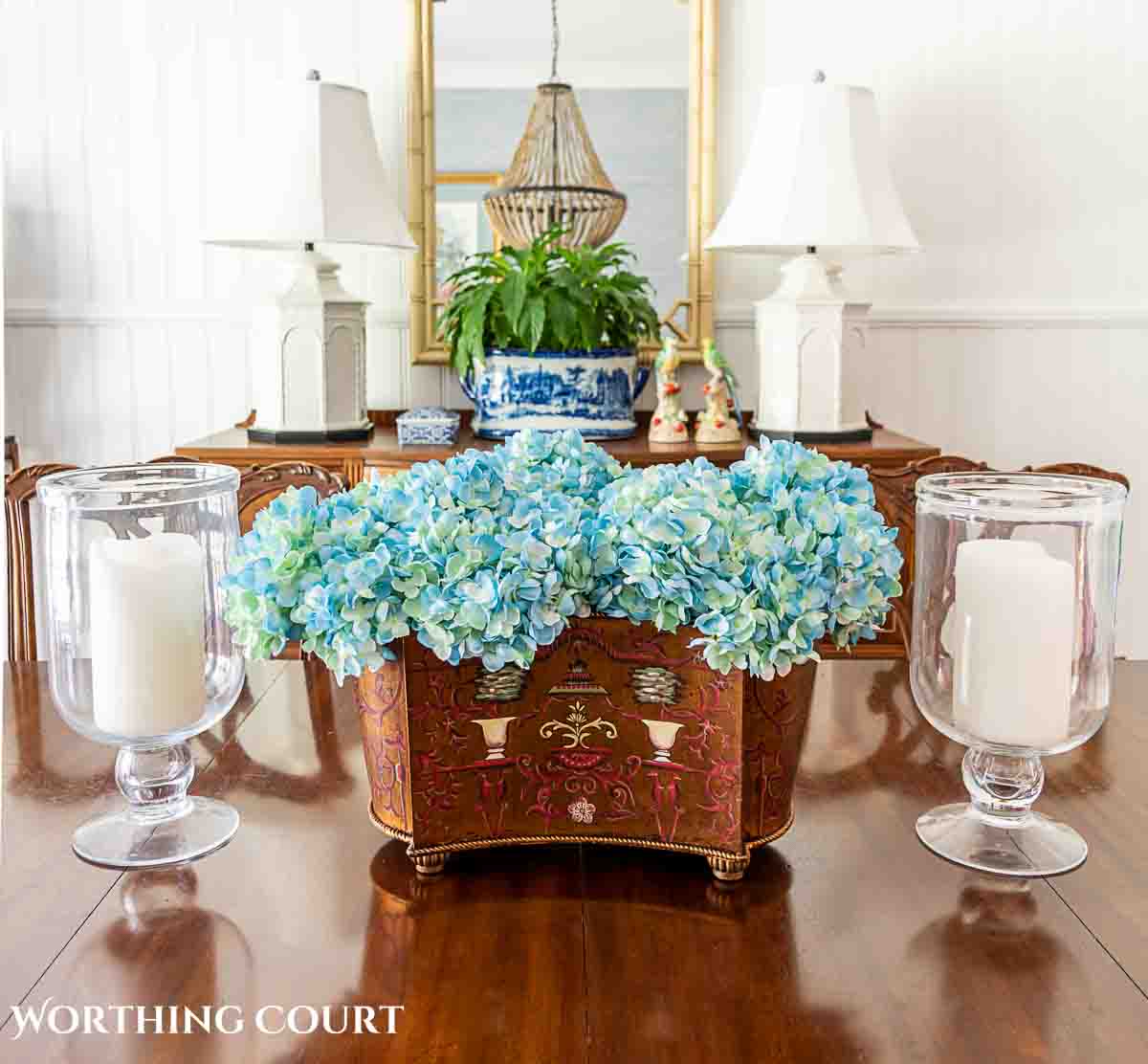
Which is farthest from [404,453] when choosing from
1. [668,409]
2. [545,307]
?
[668,409]

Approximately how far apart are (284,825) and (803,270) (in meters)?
1.82

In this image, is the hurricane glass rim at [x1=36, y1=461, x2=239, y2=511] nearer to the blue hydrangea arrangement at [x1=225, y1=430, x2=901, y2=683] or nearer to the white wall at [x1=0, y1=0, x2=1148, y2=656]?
the blue hydrangea arrangement at [x1=225, y1=430, x2=901, y2=683]

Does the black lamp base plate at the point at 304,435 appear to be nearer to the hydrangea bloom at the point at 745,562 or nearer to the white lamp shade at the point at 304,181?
the white lamp shade at the point at 304,181

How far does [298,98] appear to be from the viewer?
226cm

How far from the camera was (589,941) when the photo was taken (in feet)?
2.33

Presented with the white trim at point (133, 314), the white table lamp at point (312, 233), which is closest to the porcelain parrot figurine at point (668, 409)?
the white table lamp at point (312, 233)

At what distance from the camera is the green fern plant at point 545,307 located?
2.29 meters

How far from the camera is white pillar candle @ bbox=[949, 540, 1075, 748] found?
0.79m

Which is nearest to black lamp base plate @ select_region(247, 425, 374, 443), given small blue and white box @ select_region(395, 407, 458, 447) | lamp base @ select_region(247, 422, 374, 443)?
lamp base @ select_region(247, 422, 374, 443)

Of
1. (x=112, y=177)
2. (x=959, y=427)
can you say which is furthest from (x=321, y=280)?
(x=959, y=427)

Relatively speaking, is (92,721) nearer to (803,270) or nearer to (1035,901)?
(1035,901)

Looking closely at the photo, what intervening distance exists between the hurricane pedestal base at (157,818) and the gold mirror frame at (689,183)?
1889mm

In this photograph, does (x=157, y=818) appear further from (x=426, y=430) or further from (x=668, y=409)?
(x=668, y=409)

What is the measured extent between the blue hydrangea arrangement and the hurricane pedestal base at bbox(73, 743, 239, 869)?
144 millimetres
